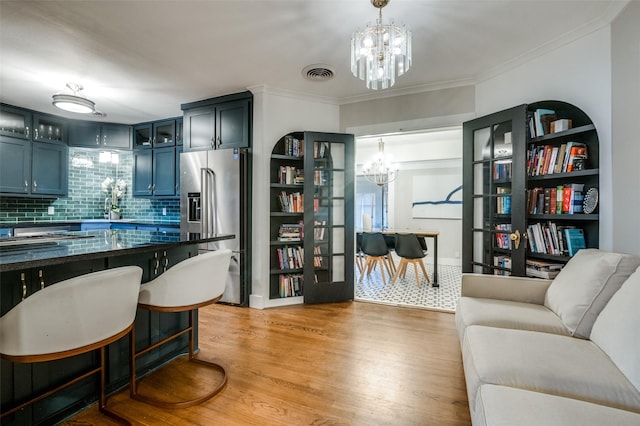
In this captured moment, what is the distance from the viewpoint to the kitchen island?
133 cm

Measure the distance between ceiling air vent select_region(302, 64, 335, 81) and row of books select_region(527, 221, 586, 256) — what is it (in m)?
2.43

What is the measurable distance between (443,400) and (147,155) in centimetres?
516

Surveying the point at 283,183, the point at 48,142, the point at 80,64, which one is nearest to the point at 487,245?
the point at 283,183

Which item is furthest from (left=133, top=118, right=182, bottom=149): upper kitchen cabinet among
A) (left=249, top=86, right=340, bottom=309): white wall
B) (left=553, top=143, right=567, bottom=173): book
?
(left=553, top=143, right=567, bottom=173): book

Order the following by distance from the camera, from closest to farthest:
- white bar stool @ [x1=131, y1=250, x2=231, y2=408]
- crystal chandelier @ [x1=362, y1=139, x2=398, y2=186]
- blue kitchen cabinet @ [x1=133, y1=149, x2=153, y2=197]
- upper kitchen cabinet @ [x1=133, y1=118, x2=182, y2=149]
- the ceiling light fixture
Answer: white bar stool @ [x1=131, y1=250, x2=231, y2=408] → the ceiling light fixture → upper kitchen cabinet @ [x1=133, y1=118, x2=182, y2=149] → blue kitchen cabinet @ [x1=133, y1=149, x2=153, y2=197] → crystal chandelier @ [x1=362, y1=139, x2=398, y2=186]

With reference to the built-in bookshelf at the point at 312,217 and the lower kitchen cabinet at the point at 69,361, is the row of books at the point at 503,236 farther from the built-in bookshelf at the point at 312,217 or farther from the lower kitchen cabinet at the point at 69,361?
the lower kitchen cabinet at the point at 69,361

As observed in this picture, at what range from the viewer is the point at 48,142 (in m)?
4.41

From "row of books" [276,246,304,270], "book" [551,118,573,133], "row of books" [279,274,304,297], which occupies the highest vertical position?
"book" [551,118,573,133]

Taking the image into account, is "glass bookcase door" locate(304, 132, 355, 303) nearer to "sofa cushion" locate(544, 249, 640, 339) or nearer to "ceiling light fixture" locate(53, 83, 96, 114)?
"sofa cushion" locate(544, 249, 640, 339)

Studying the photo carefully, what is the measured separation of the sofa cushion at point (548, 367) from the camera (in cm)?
113

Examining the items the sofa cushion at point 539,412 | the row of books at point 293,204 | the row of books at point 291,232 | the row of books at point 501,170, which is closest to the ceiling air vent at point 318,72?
the row of books at point 293,204

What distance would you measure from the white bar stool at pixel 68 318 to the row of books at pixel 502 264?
296 cm

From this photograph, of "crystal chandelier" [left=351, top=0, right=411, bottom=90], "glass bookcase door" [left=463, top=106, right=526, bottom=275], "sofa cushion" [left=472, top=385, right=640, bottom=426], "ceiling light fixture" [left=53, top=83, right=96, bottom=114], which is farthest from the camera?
"ceiling light fixture" [left=53, top=83, right=96, bottom=114]

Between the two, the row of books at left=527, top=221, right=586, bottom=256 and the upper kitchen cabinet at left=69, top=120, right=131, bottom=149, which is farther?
the upper kitchen cabinet at left=69, top=120, right=131, bottom=149
